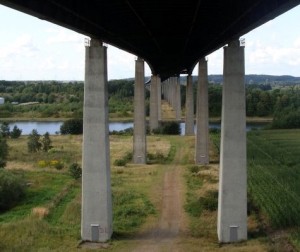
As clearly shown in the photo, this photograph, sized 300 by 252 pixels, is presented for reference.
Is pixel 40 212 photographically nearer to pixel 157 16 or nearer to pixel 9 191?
pixel 9 191

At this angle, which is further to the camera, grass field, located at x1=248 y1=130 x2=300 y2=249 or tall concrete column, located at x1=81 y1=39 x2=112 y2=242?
grass field, located at x1=248 y1=130 x2=300 y2=249

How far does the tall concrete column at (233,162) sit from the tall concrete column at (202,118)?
25467mm

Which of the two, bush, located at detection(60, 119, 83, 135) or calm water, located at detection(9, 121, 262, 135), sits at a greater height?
calm water, located at detection(9, 121, 262, 135)

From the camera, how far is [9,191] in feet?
117

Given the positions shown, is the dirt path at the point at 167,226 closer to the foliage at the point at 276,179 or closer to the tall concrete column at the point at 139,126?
the foliage at the point at 276,179

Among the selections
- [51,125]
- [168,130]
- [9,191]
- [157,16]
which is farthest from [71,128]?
[157,16]

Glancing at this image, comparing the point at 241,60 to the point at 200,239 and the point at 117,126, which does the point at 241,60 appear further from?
the point at 117,126

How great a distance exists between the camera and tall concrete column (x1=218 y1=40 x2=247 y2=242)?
25.5m

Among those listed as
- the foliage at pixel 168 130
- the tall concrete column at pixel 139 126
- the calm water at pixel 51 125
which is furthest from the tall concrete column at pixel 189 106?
the calm water at pixel 51 125

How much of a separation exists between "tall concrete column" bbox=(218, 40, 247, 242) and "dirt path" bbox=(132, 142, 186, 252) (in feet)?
8.26

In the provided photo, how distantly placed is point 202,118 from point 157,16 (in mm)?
28615

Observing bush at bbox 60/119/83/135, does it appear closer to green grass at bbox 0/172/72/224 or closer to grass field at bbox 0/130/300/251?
grass field at bbox 0/130/300/251

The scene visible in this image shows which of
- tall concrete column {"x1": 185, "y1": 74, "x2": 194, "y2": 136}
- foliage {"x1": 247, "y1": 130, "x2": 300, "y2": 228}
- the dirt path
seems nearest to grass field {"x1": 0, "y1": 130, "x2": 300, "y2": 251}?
foliage {"x1": 247, "y1": 130, "x2": 300, "y2": 228}

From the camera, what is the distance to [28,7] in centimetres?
1775
